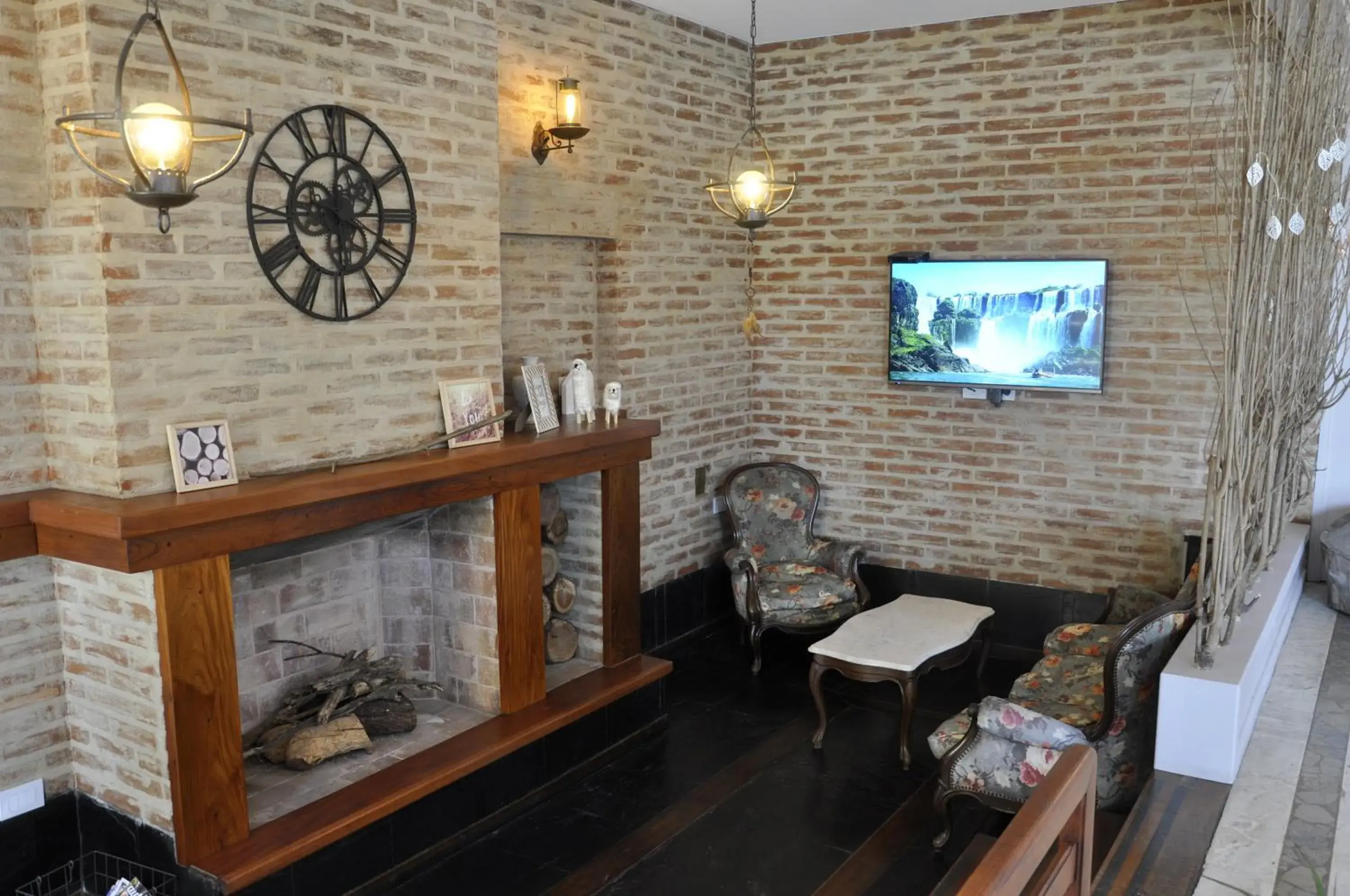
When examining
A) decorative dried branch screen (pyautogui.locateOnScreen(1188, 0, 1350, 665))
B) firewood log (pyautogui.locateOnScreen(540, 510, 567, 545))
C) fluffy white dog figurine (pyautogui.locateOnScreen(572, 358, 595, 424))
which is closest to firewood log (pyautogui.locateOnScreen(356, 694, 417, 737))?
firewood log (pyautogui.locateOnScreen(540, 510, 567, 545))

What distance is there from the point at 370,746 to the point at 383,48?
8.60 feet

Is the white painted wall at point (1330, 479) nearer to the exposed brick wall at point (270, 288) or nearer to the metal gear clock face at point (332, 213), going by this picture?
the exposed brick wall at point (270, 288)

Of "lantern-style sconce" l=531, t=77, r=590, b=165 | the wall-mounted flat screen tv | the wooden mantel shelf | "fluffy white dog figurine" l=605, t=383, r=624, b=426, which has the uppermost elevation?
"lantern-style sconce" l=531, t=77, r=590, b=165

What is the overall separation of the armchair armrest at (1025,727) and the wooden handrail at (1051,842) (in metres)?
1.26

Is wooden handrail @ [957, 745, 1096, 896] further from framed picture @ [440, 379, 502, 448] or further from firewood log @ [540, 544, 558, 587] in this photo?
firewood log @ [540, 544, 558, 587]

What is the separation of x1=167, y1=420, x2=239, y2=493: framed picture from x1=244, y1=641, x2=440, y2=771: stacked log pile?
3.44ft

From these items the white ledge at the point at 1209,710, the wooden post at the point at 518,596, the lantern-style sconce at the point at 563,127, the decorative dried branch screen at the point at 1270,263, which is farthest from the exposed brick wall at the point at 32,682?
the decorative dried branch screen at the point at 1270,263

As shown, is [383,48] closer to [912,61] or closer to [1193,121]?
[912,61]

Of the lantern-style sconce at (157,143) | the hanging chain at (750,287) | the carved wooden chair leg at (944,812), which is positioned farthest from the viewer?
the hanging chain at (750,287)

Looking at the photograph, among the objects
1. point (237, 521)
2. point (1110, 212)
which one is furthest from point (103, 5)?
point (1110, 212)

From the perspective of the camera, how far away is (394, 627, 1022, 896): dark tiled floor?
3.76m

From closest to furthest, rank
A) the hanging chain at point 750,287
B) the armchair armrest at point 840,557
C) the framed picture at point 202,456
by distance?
the framed picture at point 202,456 → the armchair armrest at point 840,557 → the hanging chain at point 750,287

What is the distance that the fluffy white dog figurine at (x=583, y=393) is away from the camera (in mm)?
5004

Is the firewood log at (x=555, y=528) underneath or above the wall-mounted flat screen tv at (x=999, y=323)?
underneath
